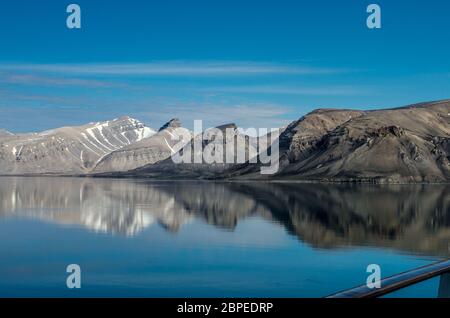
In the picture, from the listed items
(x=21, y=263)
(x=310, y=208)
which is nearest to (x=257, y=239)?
(x=21, y=263)

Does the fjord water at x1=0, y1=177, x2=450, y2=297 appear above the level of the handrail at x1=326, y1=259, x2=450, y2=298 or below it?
below

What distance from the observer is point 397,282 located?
9.77 metres

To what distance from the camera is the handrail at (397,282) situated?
9016 millimetres

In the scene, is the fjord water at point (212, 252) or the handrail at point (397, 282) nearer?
the handrail at point (397, 282)

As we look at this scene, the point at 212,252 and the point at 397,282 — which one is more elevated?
the point at 397,282

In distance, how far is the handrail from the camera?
9.02 m

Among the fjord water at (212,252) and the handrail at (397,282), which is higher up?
the handrail at (397,282)

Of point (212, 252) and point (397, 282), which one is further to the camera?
point (212, 252)

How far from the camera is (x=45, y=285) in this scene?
38.9 meters

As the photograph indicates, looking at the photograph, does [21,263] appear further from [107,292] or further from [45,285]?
[107,292]

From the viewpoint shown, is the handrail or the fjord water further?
the fjord water
